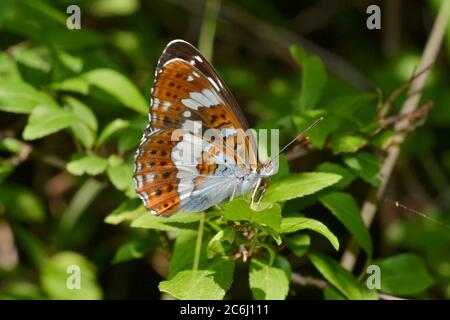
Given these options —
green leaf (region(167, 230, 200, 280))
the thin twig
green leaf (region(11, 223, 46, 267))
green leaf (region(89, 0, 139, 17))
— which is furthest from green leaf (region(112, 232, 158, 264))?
the thin twig

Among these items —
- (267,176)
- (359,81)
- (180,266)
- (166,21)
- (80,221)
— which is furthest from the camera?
(166,21)

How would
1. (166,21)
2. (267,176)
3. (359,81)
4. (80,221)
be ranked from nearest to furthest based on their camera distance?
(267,176), (80,221), (359,81), (166,21)

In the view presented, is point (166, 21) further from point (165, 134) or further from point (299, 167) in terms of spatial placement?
point (165, 134)

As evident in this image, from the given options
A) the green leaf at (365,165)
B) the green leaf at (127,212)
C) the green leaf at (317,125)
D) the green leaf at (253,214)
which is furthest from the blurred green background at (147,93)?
the green leaf at (253,214)

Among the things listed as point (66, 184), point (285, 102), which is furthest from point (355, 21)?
point (66, 184)

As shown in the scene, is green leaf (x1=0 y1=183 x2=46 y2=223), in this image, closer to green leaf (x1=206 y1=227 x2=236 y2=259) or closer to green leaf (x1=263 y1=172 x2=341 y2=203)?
green leaf (x1=206 y1=227 x2=236 y2=259)
